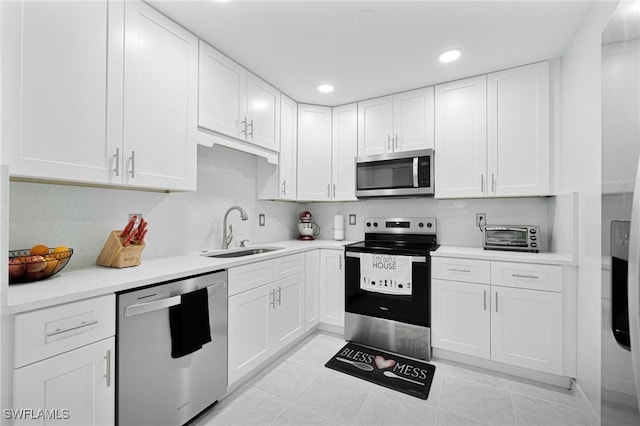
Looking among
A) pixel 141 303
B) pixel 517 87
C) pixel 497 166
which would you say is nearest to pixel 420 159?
pixel 497 166

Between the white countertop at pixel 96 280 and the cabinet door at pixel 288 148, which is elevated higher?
the cabinet door at pixel 288 148

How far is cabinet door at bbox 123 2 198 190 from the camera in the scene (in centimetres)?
160

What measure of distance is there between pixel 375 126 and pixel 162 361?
268cm

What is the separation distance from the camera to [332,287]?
288 cm

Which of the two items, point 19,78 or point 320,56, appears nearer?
point 19,78

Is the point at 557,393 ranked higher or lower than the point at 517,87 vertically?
lower

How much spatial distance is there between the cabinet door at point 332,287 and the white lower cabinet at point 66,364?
6.28 feet

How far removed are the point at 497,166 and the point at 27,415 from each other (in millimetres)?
3158

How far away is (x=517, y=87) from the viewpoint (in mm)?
2375

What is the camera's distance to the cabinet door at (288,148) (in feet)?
9.53

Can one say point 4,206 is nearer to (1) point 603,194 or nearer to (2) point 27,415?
(2) point 27,415

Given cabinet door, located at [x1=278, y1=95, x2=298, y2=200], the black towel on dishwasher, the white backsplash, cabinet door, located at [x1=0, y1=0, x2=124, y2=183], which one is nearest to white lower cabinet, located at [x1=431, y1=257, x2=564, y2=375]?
the white backsplash

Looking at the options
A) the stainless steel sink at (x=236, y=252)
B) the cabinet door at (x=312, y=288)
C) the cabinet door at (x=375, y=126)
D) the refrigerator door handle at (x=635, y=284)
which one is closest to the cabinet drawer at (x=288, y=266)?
the cabinet door at (x=312, y=288)

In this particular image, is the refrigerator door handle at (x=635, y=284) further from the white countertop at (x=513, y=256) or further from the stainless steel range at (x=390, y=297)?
the stainless steel range at (x=390, y=297)
